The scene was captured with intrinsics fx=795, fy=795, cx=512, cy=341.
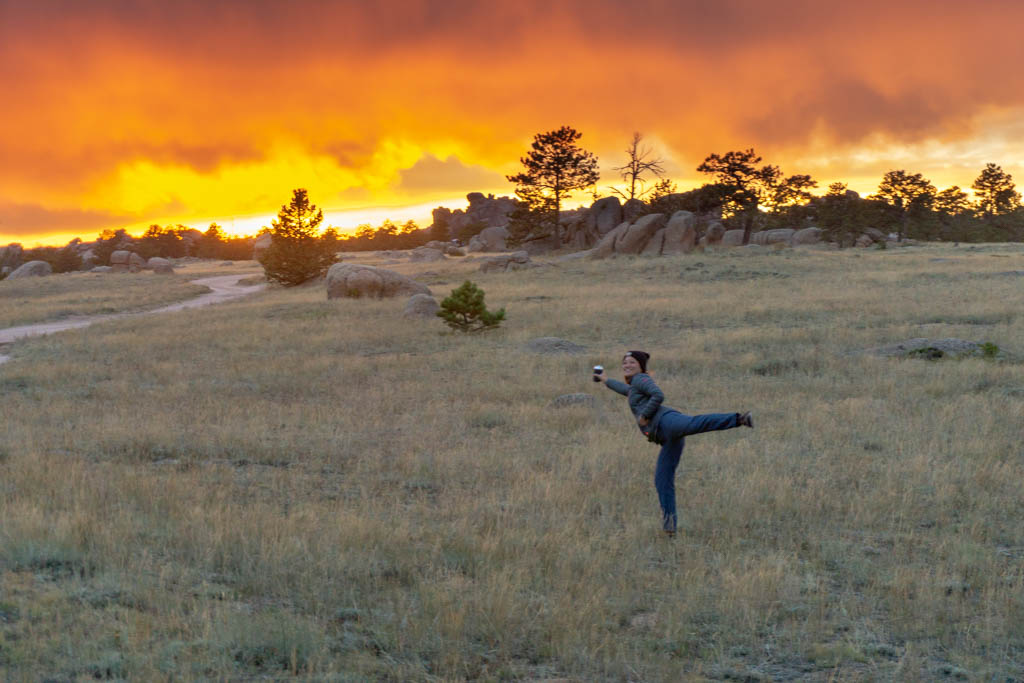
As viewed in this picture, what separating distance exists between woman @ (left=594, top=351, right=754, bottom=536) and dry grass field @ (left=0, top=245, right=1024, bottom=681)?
41 centimetres

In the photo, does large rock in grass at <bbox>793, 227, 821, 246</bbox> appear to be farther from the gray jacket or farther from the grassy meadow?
the gray jacket

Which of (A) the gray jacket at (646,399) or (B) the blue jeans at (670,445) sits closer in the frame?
(B) the blue jeans at (670,445)

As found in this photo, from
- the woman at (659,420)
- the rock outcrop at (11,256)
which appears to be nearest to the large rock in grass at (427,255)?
the rock outcrop at (11,256)

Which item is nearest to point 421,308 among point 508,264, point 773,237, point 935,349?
point 935,349

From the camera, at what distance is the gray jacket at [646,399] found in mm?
6844

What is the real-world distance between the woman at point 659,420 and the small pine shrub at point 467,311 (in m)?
15.9

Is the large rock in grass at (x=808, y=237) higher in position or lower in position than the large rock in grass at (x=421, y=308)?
higher

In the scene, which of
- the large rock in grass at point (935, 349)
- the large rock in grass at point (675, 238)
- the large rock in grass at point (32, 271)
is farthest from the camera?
the large rock in grass at point (32, 271)

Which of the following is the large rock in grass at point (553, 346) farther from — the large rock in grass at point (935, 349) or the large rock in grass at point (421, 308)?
the large rock in grass at point (421, 308)

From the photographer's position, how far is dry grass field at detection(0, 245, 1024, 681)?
4832 millimetres

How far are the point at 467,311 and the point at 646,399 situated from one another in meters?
16.3

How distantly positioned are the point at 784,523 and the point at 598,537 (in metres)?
1.98

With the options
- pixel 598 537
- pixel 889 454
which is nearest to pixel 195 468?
pixel 598 537

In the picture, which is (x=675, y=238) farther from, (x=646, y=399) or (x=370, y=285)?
(x=646, y=399)
